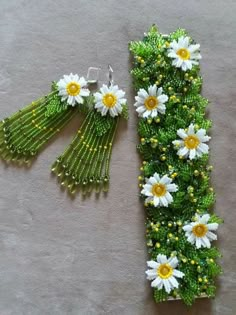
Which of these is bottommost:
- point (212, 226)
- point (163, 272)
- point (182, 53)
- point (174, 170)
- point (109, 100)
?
point (163, 272)

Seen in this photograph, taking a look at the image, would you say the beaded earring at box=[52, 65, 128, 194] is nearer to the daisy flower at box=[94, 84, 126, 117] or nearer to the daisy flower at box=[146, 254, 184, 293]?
the daisy flower at box=[94, 84, 126, 117]

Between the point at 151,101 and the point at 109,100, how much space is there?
0.34 ft

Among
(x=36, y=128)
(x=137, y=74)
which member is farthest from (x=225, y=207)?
(x=36, y=128)

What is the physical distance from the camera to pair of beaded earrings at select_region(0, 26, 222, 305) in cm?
125

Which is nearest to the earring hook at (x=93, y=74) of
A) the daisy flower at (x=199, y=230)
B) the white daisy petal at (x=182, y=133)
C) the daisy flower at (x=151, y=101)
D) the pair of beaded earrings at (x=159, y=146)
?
the pair of beaded earrings at (x=159, y=146)

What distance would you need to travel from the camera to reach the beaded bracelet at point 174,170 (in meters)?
1.25

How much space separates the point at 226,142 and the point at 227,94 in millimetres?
125

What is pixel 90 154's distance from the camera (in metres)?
1.28

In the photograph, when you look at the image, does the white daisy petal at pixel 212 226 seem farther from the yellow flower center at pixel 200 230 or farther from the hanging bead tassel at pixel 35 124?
the hanging bead tassel at pixel 35 124

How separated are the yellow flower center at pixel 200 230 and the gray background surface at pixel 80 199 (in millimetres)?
80

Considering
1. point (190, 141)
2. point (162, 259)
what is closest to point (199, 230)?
point (162, 259)

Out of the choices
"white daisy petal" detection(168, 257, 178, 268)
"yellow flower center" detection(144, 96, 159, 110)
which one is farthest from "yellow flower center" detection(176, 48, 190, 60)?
"white daisy petal" detection(168, 257, 178, 268)

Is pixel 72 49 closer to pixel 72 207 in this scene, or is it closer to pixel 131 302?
pixel 72 207

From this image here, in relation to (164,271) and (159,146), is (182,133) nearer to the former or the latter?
(159,146)
